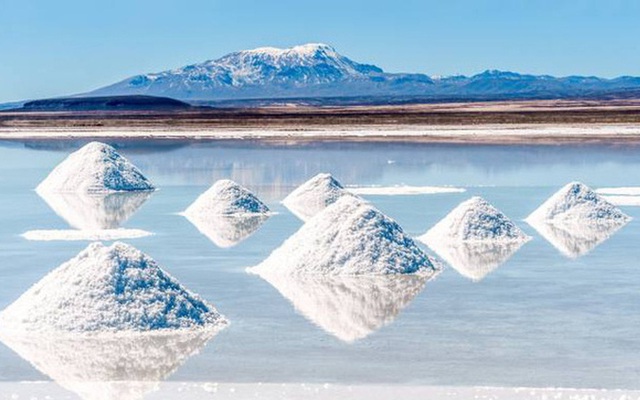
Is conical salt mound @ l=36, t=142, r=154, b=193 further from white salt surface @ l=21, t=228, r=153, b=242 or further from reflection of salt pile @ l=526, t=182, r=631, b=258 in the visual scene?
reflection of salt pile @ l=526, t=182, r=631, b=258

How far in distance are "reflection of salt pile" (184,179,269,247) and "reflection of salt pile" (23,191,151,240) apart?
0.89 meters

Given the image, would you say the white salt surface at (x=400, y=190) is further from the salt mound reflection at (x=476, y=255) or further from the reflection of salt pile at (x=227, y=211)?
the salt mound reflection at (x=476, y=255)

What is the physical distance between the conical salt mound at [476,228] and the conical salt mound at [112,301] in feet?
14.5

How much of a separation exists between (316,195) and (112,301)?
8.22 meters

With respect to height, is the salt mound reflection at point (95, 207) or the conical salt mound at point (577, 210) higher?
the conical salt mound at point (577, 210)

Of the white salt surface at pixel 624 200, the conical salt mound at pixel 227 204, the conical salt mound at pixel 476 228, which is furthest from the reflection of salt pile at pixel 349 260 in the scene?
the white salt surface at pixel 624 200

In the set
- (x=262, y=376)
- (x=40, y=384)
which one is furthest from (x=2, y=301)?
(x=262, y=376)

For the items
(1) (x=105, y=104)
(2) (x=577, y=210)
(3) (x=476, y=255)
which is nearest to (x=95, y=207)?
(2) (x=577, y=210)

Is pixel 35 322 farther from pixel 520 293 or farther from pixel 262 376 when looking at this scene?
pixel 520 293

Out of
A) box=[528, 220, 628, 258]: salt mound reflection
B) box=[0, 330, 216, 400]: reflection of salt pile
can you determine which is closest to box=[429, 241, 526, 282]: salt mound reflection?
box=[528, 220, 628, 258]: salt mound reflection

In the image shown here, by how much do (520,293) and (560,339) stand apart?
161cm

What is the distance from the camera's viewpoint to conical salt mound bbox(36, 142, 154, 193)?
706 inches

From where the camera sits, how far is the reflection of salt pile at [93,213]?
12422mm

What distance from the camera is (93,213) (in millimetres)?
14789
